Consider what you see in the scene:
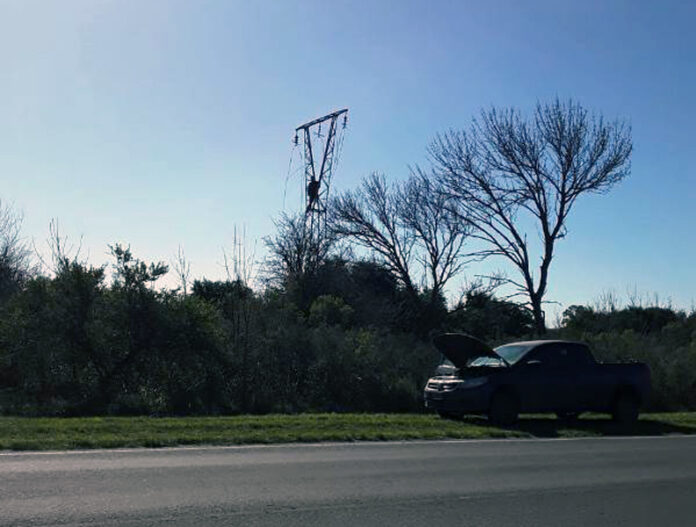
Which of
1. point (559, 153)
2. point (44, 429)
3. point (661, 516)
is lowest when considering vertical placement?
point (661, 516)

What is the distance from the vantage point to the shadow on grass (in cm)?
1585

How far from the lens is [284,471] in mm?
10133

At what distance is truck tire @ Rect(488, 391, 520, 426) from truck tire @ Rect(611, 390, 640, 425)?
2797 millimetres

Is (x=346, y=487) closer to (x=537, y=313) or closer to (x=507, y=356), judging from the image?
(x=507, y=356)

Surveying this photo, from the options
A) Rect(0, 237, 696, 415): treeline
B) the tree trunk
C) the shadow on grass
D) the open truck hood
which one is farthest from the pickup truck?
the tree trunk

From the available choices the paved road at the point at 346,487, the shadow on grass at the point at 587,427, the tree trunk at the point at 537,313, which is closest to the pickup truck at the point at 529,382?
the shadow on grass at the point at 587,427

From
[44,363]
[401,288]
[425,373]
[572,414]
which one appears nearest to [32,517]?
[44,363]

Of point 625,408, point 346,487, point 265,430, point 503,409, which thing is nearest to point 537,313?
point 625,408

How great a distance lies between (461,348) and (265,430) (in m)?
5.36

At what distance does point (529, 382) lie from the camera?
16.8 meters

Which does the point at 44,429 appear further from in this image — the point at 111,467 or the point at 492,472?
the point at 492,472

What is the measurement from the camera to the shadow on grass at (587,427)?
624 inches

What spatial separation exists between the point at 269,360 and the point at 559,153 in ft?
50.5

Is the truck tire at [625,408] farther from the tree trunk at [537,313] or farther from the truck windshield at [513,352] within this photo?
the tree trunk at [537,313]
